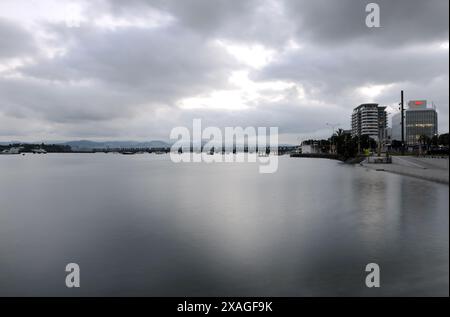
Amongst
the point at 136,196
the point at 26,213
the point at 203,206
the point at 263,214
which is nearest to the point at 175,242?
the point at 263,214

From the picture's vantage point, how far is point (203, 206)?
41344 millimetres

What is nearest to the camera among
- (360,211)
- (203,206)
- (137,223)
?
(137,223)

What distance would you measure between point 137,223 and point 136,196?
67.3ft

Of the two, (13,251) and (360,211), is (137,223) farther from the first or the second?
(360,211)

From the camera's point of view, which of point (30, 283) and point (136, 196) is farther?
point (136, 196)

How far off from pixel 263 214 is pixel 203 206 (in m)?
9.22

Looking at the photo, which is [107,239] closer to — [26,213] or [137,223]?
[137,223]

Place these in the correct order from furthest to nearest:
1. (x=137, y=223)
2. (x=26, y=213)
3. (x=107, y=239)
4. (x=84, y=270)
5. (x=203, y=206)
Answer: (x=203, y=206)
(x=26, y=213)
(x=137, y=223)
(x=107, y=239)
(x=84, y=270)

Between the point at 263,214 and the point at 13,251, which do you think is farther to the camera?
the point at 263,214

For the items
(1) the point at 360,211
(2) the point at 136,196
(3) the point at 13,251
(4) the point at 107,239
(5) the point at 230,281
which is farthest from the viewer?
(2) the point at 136,196

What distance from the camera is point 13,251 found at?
2295cm

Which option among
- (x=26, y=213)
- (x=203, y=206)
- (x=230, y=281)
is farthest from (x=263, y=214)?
(x=26, y=213)
